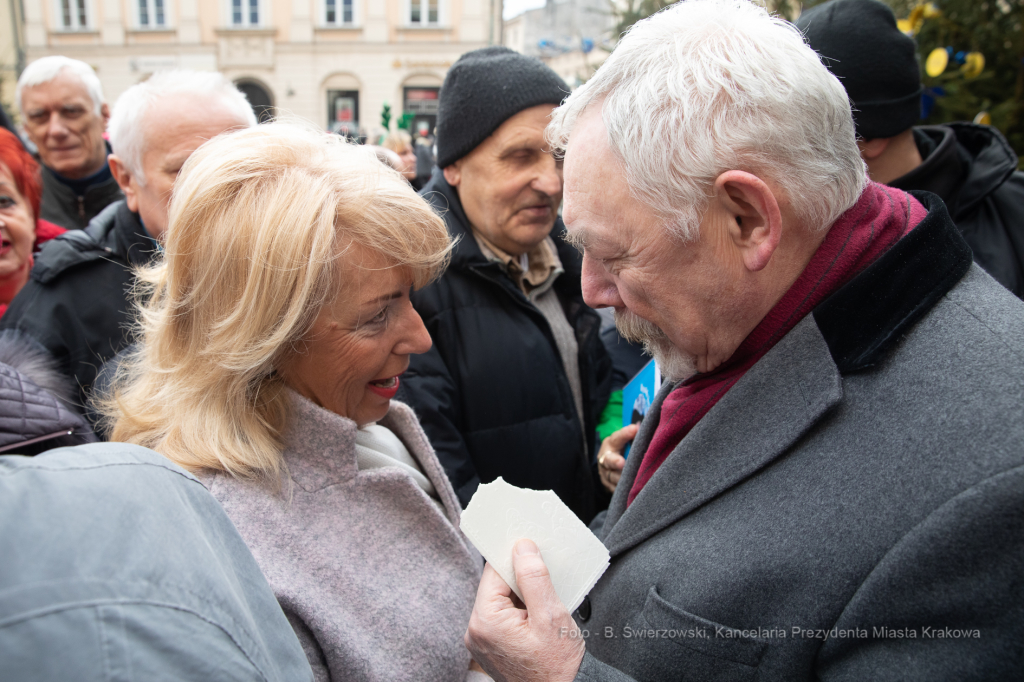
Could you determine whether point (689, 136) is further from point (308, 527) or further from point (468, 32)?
point (468, 32)

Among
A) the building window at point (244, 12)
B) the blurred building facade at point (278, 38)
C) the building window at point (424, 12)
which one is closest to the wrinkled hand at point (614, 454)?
the blurred building facade at point (278, 38)

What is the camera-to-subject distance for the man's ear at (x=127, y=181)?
2.47 meters

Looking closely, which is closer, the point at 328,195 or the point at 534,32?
the point at 328,195

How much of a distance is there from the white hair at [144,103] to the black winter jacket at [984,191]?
2.68m

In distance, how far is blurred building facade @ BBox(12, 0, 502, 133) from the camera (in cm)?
2491

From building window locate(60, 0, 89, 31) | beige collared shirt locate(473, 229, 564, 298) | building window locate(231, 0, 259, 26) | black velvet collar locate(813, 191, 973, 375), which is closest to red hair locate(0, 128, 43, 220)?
beige collared shirt locate(473, 229, 564, 298)

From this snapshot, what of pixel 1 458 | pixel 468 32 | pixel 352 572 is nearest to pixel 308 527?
pixel 352 572

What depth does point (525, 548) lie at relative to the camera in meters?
1.30

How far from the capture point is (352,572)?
139 cm

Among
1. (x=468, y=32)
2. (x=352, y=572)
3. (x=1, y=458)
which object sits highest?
(x=468, y=32)

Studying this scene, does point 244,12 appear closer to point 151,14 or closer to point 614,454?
point 151,14

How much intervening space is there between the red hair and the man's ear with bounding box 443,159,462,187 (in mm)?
1668

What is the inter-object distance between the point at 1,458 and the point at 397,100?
27.8 m

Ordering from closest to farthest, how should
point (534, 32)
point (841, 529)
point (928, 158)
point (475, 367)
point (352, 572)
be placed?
point (841, 529)
point (352, 572)
point (475, 367)
point (928, 158)
point (534, 32)
